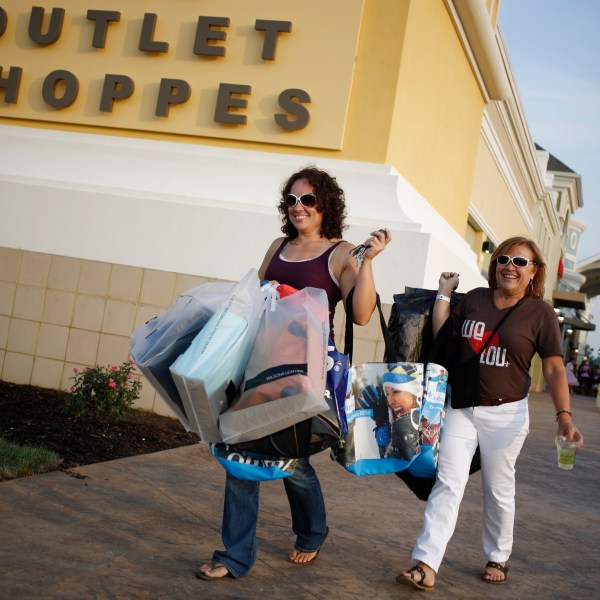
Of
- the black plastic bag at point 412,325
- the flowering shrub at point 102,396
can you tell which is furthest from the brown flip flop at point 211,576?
the flowering shrub at point 102,396

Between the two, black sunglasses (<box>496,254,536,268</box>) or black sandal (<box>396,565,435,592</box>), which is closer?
black sandal (<box>396,565,435,592</box>)

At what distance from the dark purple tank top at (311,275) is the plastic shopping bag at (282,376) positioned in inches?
16.7

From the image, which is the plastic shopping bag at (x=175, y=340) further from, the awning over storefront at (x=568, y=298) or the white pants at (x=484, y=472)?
the awning over storefront at (x=568, y=298)

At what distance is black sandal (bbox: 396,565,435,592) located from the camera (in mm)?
4109

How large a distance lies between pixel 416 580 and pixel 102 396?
3810 mm

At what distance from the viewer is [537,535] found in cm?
579

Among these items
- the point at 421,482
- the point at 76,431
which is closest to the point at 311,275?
the point at 421,482

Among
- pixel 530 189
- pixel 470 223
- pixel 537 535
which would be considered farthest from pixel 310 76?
pixel 530 189

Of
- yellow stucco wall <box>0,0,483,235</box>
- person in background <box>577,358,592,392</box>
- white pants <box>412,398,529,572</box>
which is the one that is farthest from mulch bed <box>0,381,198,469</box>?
person in background <box>577,358,592,392</box>

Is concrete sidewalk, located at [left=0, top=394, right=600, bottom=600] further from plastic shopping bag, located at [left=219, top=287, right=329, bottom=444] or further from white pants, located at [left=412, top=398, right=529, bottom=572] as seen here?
plastic shopping bag, located at [left=219, top=287, right=329, bottom=444]

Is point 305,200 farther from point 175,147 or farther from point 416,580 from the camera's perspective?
point 175,147

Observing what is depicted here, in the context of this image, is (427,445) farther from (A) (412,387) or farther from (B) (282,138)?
(B) (282,138)

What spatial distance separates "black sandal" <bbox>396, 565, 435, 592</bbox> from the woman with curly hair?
45 cm

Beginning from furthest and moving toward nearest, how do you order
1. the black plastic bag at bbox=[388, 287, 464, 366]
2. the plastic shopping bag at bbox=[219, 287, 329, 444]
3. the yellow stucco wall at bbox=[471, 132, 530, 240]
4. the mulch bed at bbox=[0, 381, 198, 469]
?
1. the yellow stucco wall at bbox=[471, 132, 530, 240]
2. the mulch bed at bbox=[0, 381, 198, 469]
3. the black plastic bag at bbox=[388, 287, 464, 366]
4. the plastic shopping bag at bbox=[219, 287, 329, 444]
